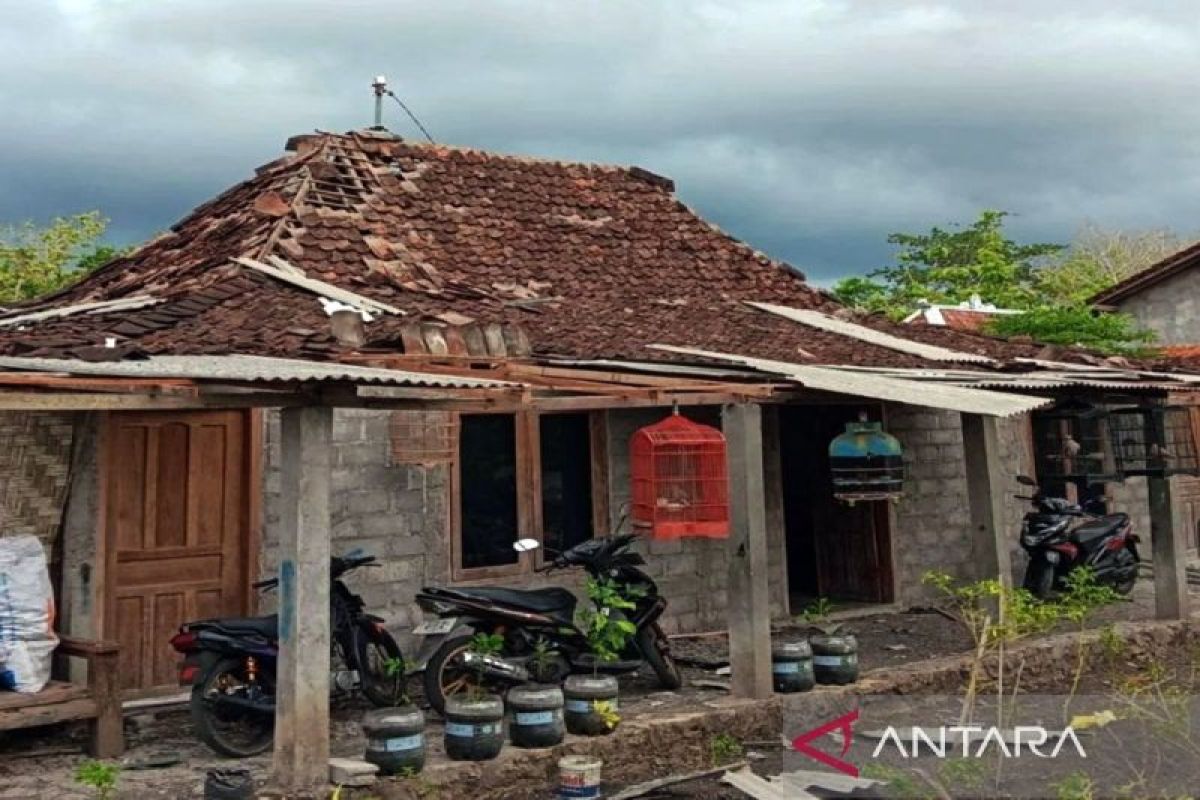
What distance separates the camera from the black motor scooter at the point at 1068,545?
426 inches

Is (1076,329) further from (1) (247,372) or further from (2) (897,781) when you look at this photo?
(1) (247,372)

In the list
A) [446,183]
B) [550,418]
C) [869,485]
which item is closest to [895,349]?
[869,485]

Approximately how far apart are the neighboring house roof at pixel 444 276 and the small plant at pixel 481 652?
188 centimetres

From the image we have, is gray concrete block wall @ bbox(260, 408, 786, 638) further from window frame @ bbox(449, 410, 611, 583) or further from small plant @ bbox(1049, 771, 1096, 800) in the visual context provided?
small plant @ bbox(1049, 771, 1096, 800)

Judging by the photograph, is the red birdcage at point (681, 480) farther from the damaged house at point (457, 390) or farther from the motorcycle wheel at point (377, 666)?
the motorcycle wheel at point (377, 666)

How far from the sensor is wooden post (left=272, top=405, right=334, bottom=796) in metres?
5.18

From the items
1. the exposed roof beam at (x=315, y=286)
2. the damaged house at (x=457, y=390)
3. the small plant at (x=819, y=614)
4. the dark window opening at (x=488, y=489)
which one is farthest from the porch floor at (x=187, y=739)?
the exposed roof beam at (x=315, y=286)

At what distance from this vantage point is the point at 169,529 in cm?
729

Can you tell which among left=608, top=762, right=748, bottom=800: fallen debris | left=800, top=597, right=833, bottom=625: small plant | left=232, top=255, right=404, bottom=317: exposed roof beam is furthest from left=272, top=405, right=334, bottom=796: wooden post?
left=800, top=597, right=833, bottom=625: small plant

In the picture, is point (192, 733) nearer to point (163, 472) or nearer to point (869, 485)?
point (163, 472)

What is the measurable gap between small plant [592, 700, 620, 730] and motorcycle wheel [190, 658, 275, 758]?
1769mm

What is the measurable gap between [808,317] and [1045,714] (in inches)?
194

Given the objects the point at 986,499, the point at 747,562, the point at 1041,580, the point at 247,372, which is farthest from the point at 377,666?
the point at 1041,580

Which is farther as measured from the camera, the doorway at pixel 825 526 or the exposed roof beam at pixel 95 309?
the doorway at pixel 825 526
